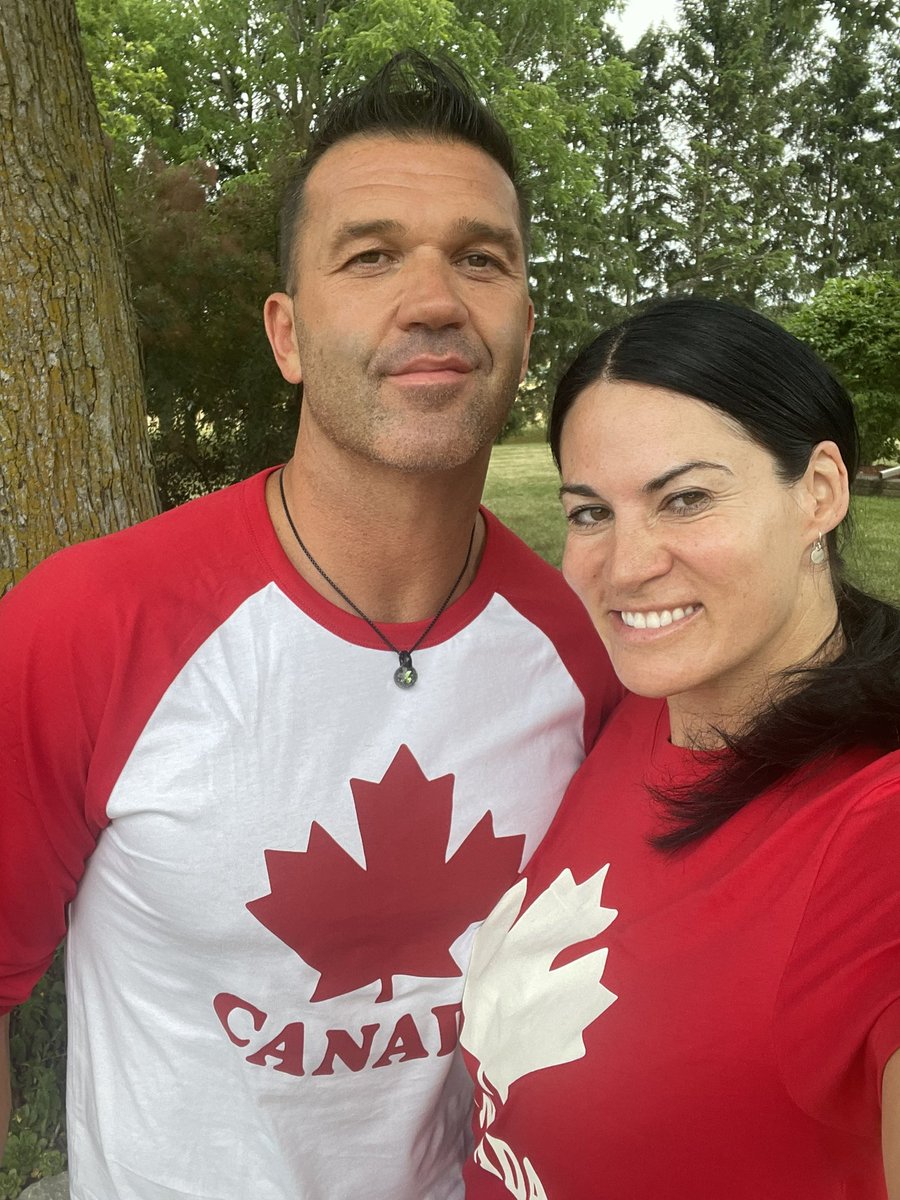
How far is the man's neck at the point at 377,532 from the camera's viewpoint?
5.16 feet

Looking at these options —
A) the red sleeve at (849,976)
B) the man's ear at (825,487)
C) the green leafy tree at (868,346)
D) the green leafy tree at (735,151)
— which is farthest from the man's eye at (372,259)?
the green leafy tree at (735,151)

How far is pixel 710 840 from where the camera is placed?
3.91 feet

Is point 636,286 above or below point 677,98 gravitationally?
below

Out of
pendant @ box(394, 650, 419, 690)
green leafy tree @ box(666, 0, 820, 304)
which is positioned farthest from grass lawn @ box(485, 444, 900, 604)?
green leafy tree @ box(666, 0, 820, 304)

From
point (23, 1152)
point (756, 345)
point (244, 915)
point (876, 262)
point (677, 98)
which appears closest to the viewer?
point (756, 345)

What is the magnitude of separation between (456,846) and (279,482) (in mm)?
658

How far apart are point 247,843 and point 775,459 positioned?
0.88m

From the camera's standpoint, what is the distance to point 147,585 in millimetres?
1477

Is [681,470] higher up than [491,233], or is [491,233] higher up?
[491,233]

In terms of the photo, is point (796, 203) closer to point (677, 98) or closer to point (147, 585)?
point (677, 98)

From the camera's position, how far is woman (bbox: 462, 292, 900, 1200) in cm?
98

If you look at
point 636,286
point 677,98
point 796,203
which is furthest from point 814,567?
point 677,98

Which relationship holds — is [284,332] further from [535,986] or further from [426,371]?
[535,986]

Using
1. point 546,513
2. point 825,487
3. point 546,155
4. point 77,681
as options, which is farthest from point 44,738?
point 546,155
